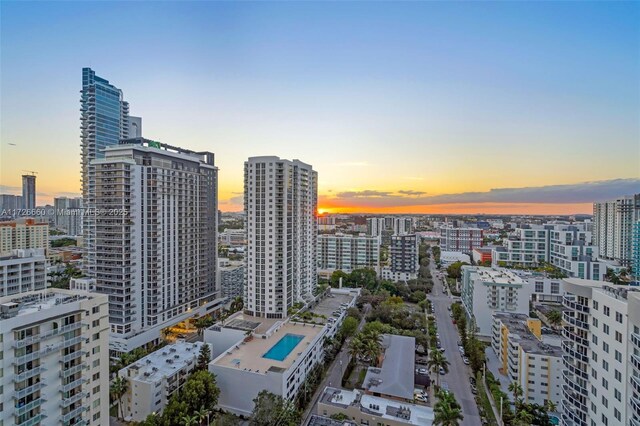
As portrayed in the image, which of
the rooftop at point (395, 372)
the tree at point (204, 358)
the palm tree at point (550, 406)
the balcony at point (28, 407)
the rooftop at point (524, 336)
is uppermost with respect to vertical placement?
the balcony at point (28, 407)

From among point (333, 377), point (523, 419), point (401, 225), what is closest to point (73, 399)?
point (333, 377)

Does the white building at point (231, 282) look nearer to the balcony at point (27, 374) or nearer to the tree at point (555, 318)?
the balcony at point (27, 374)

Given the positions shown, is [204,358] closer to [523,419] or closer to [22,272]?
[523,419]

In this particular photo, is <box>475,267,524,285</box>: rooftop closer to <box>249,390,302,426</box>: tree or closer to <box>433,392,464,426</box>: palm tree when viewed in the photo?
<box>433,392,464,426</box>: palm tree

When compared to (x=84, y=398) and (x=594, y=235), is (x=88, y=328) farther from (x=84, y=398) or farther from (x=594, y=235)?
(x=594, y=235)

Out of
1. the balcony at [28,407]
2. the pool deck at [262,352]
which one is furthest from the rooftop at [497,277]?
the balcony at [28,407]

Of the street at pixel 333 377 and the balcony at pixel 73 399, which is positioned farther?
the street at pixel 333 377
